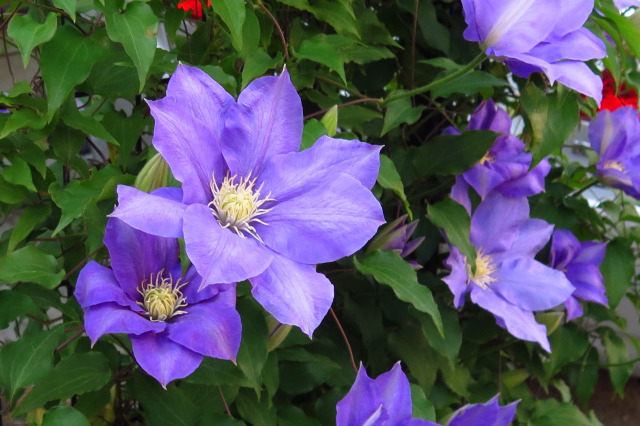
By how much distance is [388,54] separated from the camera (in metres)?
0.70

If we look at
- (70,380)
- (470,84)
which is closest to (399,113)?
(470,84)

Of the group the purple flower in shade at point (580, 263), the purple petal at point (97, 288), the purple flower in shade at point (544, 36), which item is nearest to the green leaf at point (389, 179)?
the purple flower in shade at point (544, 36)

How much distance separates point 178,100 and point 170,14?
24cm

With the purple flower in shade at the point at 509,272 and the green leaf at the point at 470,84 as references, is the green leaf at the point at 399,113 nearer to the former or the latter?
the green leaf at the point at 470,84

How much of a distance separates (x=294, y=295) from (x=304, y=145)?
165 millimetres

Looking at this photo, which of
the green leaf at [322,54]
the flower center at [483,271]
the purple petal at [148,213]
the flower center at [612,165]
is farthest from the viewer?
the flower center at [612,165]

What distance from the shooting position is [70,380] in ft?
1.76

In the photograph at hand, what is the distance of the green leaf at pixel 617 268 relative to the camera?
0.93m

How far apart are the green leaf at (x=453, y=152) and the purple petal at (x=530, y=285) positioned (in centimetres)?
16

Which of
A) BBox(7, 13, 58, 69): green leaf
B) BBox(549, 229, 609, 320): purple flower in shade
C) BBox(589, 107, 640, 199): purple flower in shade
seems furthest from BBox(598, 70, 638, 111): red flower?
BBox(7, 13, 58, 69): green leaf

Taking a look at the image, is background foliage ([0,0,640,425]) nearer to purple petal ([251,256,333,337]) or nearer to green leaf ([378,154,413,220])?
green leaf ([378,154,413,220])

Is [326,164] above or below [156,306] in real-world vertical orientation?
above

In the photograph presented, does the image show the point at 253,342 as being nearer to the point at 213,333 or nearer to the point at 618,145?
the point at 213,333

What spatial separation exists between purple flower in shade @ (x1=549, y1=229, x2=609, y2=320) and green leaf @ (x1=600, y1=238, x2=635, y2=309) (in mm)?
31
